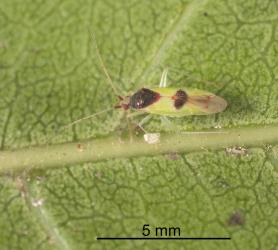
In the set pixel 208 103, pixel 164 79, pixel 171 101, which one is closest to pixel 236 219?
pixel 208 103

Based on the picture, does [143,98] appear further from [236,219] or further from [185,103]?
[236,219]

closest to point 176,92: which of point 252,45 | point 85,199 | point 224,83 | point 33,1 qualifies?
point 224,83

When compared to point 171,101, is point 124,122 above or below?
below

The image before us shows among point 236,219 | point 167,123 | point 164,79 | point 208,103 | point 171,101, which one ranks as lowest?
point 236,219

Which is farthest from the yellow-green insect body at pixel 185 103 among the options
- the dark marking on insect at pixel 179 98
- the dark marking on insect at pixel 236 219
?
the dark marking on insect at pixel 236 219

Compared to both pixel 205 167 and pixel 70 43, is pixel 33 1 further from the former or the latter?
pixel 205 167

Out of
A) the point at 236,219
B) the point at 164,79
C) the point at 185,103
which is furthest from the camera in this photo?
the point at 164,79

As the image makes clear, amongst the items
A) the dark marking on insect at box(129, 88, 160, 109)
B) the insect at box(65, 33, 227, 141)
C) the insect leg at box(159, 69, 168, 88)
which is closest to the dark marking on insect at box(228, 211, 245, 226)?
the insect at box(65, 33, 227, 141)

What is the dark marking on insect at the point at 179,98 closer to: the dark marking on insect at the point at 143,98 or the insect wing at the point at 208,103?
the insect wing at the point at 208,103

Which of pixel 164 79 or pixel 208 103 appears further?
pixel 164 79
